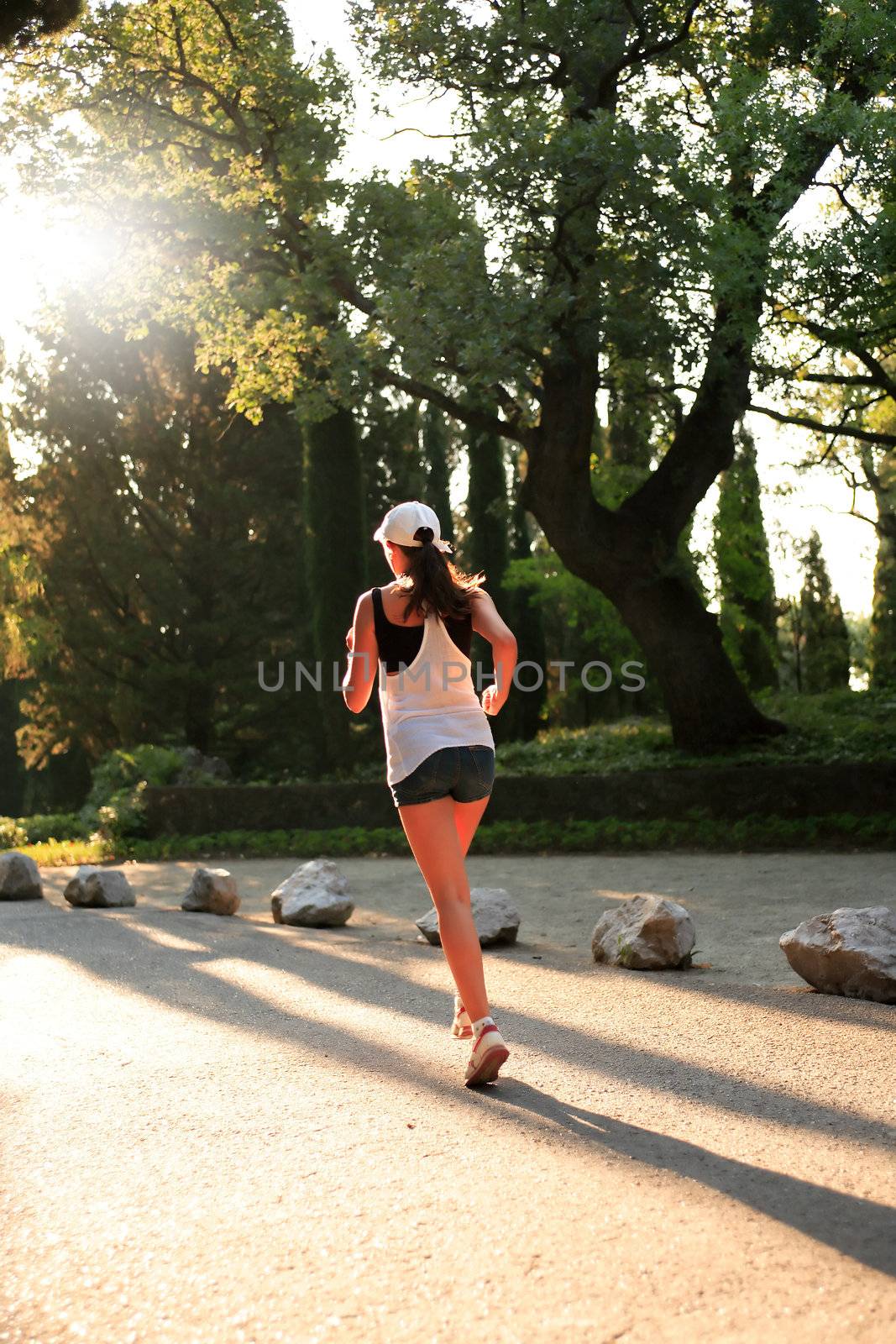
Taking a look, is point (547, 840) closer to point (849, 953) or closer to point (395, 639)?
point (849, 953)

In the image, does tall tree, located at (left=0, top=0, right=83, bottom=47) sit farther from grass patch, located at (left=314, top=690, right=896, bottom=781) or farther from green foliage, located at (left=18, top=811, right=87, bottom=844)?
green foliage, located at (left=18, top=811, right=87, bottom=844)

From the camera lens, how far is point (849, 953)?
5441mm

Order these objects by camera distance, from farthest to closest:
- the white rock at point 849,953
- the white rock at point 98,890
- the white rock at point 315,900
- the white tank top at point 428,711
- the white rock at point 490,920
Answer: the white rock at point 98,890 → the white rock at point 315,900 → the white rock at point 490,920 → the white rock at point 849,953 → the white tank top at point 428,711

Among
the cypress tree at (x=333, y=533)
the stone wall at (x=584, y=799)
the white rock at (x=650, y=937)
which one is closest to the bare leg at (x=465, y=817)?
the white rock at (x=650, y=937)

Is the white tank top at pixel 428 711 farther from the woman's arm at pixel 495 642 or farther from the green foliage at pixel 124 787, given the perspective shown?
the green foliage at pixel 124 787

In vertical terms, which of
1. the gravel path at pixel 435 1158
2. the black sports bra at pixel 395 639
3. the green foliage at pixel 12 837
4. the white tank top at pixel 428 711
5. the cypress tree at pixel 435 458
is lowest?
the green foliage at pixel 12 837

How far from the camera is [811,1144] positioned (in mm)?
3355

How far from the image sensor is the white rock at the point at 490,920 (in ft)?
24.3

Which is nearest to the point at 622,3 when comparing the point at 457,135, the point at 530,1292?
the point at 457,135

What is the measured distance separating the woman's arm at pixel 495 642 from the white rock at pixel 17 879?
7.02 meters

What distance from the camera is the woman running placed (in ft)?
14.0

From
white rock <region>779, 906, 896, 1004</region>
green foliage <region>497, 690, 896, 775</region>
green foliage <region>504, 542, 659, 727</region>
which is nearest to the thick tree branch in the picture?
green foliage <region>497, 690, 896, 775</region>

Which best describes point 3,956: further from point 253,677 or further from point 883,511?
point 883,511

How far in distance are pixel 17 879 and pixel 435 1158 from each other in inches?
313
